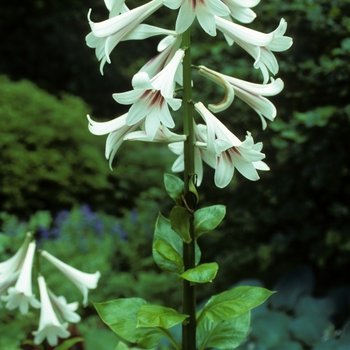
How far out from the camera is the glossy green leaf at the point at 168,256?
1.60m

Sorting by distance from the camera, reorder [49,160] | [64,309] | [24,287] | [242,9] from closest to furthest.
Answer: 1. [242,9]
2. [24,287]
3. [64,309]
4. [49,160]

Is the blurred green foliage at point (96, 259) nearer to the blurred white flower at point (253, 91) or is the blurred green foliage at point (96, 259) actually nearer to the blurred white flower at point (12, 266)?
the blurred white flower at point (12, 266)

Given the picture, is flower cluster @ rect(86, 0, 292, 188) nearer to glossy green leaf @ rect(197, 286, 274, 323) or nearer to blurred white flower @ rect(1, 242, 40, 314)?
glossy green leaf @ rect(197, 286, 274, 323)

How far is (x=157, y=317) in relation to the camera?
151 cm

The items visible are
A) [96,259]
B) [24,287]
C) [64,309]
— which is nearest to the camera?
[24,287]

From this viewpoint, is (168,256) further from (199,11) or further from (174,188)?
(199,11)

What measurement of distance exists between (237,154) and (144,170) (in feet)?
22.2

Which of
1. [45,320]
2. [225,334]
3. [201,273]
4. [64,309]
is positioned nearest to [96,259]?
[64,309]

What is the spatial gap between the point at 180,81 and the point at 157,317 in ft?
2.28

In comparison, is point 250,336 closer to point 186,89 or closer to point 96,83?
point 186,89

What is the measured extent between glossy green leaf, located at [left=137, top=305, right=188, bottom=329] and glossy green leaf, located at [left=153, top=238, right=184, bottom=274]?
0.13m

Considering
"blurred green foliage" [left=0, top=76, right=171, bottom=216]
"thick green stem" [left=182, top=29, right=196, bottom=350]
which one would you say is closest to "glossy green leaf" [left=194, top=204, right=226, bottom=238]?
"thick green stem" [left=182, top=29, right=196, bottom=350]

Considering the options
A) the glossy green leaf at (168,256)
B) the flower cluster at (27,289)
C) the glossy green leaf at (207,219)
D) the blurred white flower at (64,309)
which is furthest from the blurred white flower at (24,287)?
the glossy green leaf at (207,219)

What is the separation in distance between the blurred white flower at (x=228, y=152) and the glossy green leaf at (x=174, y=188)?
0.50 feet
